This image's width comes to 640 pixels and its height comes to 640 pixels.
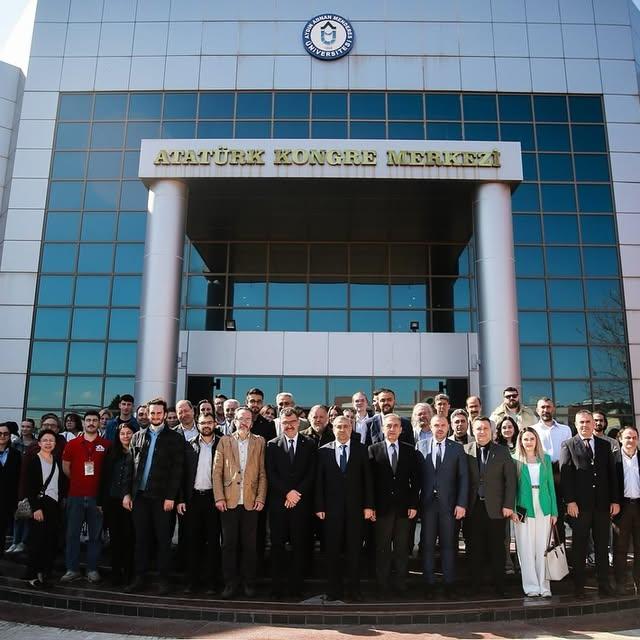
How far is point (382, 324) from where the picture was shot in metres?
16.9

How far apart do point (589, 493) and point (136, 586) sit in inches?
198

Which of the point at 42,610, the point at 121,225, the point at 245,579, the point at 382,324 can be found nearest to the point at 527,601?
the point at 245,579

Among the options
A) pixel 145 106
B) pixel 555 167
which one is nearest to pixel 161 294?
pixel 145 106

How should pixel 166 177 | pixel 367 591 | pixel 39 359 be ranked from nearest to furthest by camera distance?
pixel 367 591
pixel 166 177
pixel 39 359

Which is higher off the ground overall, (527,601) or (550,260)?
(550,260)

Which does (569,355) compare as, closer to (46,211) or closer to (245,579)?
(245,579)

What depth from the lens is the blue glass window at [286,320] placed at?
1678cm

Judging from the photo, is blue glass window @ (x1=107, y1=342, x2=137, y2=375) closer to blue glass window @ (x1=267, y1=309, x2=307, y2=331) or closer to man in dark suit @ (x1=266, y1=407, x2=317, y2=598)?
blue glass window @ (x1=267, y1=309, x2=307, y2=331)

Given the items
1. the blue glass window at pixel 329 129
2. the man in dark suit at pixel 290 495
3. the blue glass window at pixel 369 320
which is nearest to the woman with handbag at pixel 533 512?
the man in dark suit at pixel 290 495

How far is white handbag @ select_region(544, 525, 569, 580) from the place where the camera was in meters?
6.18

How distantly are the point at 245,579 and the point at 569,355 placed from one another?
12876 mm

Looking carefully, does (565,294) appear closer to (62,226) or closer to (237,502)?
(237,502)

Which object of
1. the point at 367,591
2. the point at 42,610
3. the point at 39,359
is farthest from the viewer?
the point at 39,359

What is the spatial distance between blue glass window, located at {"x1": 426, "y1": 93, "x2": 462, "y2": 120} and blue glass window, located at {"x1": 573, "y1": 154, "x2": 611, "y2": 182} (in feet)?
12.5
